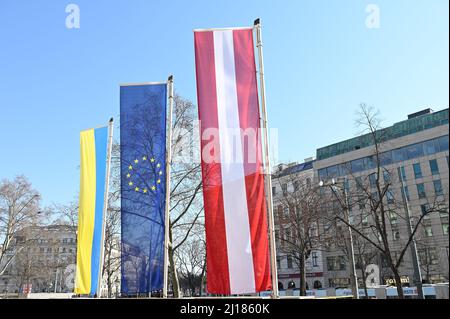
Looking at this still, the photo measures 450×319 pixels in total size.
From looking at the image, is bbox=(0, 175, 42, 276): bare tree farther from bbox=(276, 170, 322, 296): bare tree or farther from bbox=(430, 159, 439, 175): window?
bbox=(430, 159, 439, 175): window

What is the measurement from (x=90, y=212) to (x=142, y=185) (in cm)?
404

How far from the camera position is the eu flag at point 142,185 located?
41.2 ft

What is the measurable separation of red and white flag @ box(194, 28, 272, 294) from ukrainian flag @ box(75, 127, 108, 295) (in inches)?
268

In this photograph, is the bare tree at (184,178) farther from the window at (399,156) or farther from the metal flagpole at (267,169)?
the window at (399,156)

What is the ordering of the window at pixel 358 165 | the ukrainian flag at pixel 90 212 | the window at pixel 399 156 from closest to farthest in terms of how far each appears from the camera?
the ukrainian flag at pixel 90 212 → the window at pixel 399 156 → the window at pixel 358 165

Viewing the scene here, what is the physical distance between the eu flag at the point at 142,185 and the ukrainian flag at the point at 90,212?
285 centimetres

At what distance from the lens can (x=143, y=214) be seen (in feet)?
42.9

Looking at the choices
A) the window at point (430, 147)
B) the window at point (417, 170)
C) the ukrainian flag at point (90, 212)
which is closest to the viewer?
the ukrainian flag at point (90, 212)

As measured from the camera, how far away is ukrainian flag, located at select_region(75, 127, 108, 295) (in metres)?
15.5

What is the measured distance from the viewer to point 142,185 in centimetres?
1360

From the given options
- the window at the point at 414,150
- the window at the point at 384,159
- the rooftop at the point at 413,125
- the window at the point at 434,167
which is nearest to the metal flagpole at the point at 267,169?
the window at the point at 384,159
